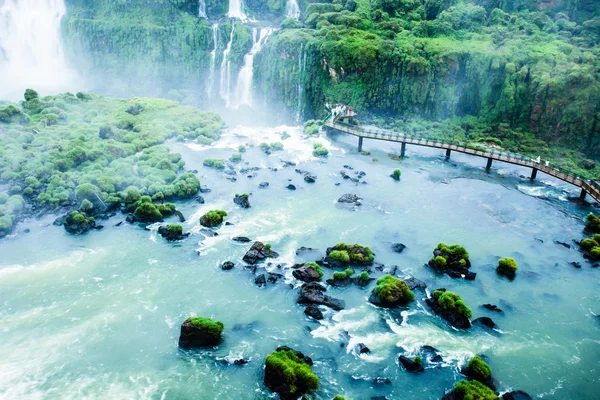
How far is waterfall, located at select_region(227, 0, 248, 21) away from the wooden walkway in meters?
57.9

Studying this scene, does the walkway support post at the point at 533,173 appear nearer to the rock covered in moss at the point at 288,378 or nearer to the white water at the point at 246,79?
the rock covered in moss at the point at 288,378

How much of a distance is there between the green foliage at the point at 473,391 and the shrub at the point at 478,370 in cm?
115

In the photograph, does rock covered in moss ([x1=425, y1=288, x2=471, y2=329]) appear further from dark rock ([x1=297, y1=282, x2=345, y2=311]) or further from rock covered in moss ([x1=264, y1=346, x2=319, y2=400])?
rock covered in moss ([x1=264, y1=346, x2=319, y2=400])

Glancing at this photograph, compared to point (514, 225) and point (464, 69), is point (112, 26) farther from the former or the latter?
point (514, 225)

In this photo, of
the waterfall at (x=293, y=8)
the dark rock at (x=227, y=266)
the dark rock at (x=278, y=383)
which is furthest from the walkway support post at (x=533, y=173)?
the waterfall at (x=293, y=8)

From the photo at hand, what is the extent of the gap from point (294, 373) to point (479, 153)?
5520 cm

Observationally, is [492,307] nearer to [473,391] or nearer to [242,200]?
[473,391]

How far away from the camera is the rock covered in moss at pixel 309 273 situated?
43.2m

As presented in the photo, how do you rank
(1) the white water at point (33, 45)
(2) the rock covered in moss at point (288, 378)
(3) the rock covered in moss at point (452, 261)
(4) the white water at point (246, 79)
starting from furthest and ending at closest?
(1) the white water at point (33, 45) → (4) the white water at point (246, 79) → (3) the rock covered in moss at point (452, 261) → (2) the rock covered in moss at point (288, 378)

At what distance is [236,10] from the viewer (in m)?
127

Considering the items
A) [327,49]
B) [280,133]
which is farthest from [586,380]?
[327,49]

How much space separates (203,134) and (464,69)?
181ft

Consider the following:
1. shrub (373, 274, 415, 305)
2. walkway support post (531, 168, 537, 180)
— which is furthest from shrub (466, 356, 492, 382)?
walkway support post (531, 168, 537, 180)

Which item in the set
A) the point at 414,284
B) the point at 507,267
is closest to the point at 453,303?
the point at 414,284
